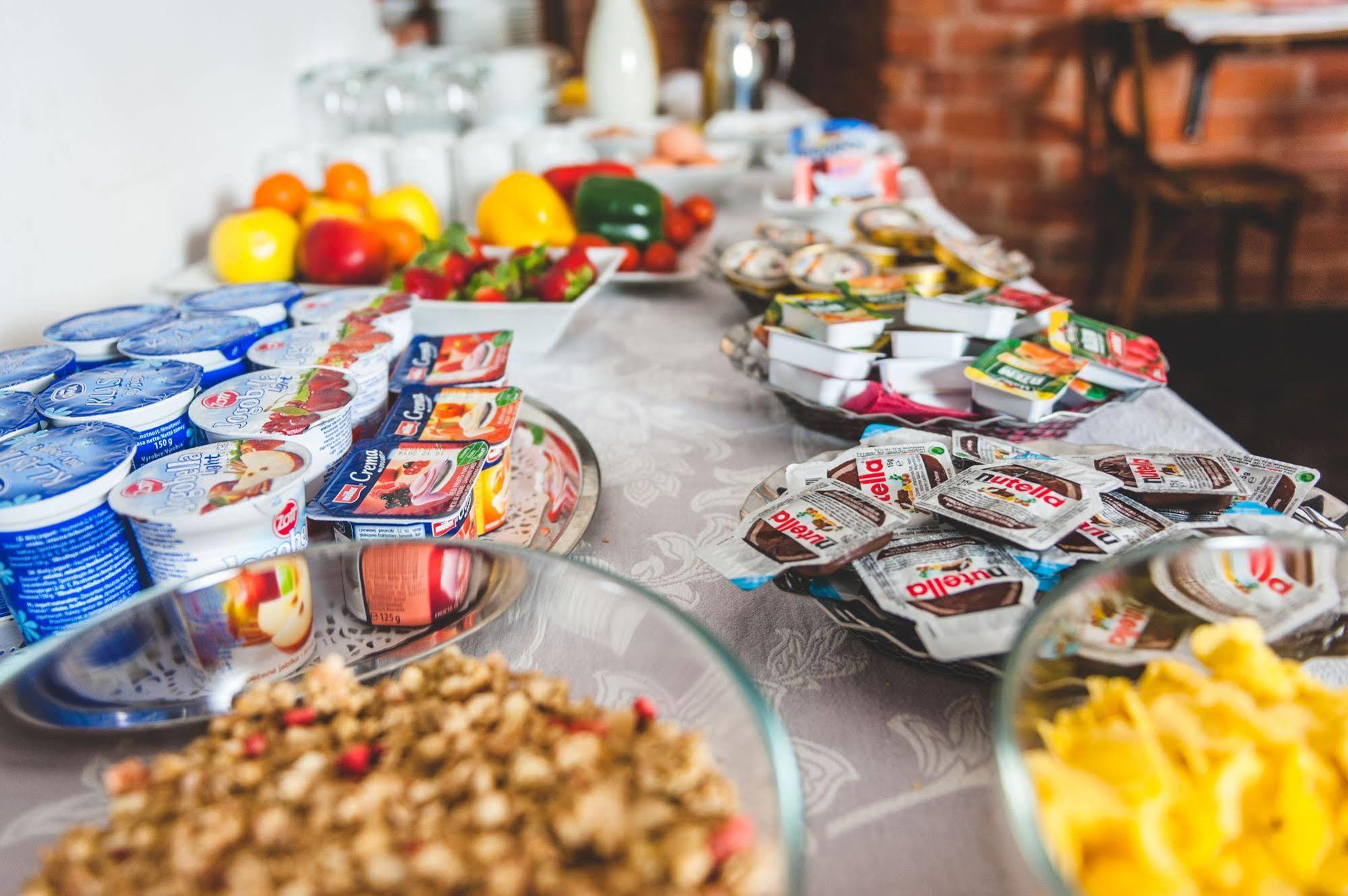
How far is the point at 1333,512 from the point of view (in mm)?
505

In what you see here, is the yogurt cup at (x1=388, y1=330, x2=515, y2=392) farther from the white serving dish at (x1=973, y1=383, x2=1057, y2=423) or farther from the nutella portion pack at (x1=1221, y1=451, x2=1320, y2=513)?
the nutella portion pack at (x1=1221, y1=451, x2=1320, y2=513)

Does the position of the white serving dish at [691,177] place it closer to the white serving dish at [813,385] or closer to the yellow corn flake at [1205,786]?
the white serving dish at [813,385]

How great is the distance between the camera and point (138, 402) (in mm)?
528

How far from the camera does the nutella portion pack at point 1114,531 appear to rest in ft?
1.47

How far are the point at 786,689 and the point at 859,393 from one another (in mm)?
287

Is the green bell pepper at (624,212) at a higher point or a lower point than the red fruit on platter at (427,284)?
higher

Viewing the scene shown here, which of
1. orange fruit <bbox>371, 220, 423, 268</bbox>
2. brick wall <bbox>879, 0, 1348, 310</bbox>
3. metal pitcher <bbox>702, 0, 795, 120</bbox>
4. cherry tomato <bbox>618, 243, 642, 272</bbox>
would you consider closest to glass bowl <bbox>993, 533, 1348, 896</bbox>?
cherry tomato <bbox>618, 243, 642, 272</bbox>

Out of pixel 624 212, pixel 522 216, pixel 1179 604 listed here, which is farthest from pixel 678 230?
pixel 1179 604

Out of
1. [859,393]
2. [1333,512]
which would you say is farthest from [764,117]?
[1333,512]

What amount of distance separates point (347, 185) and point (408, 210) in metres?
0.10

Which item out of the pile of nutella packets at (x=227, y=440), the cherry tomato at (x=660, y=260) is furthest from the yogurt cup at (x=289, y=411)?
the cherry tomato at (x=660, y=260)

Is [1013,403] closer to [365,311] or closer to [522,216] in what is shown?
[365,311]

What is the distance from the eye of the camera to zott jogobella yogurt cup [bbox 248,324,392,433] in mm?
650

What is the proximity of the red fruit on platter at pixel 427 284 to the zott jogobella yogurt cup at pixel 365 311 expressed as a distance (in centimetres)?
12
